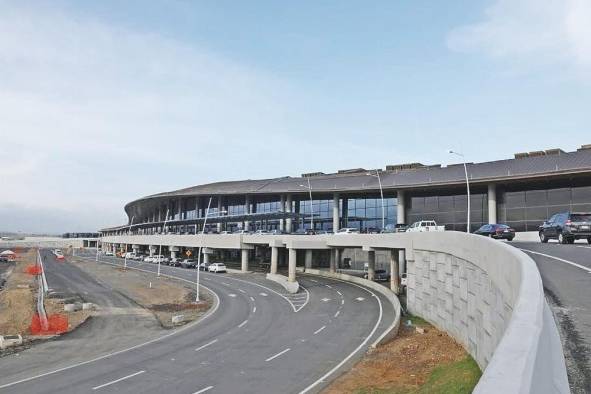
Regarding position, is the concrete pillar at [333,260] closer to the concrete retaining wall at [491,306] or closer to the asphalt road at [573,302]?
the concrete retaining wall at [491,306]

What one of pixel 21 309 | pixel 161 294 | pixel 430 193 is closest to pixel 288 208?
pixel 430 193

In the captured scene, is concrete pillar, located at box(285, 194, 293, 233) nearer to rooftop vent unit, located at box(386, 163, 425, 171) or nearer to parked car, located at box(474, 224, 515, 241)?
rooftop vent unit, located at box(386, 163, 425, 171)

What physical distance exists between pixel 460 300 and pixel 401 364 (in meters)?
4.59

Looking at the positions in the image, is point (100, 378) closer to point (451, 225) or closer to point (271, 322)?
point (271, 322)

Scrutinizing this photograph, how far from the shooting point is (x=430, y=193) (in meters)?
79.1

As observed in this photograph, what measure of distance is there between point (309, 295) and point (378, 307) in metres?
11.5

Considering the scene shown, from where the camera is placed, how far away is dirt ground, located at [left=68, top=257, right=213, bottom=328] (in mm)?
45763

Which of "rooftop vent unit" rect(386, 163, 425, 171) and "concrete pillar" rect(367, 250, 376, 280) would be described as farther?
"rooftop vent unit" rect(386, 163, 425, 171)

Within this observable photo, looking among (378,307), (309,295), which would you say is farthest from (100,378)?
(309,295)

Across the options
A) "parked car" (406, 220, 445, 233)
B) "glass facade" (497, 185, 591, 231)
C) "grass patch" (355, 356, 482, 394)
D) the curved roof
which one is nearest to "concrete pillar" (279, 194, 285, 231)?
the curved roof

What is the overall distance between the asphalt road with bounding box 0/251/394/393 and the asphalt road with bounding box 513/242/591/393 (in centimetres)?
1100

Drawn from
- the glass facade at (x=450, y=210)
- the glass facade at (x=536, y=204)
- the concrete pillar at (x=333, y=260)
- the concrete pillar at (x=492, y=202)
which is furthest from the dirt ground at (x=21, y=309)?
the glass facade at (x=536, y=204)

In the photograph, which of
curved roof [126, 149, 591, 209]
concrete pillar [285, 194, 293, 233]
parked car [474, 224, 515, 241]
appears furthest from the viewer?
concrete pillar [285, 194, 293, 233]

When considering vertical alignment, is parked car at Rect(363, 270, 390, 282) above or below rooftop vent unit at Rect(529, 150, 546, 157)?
below
